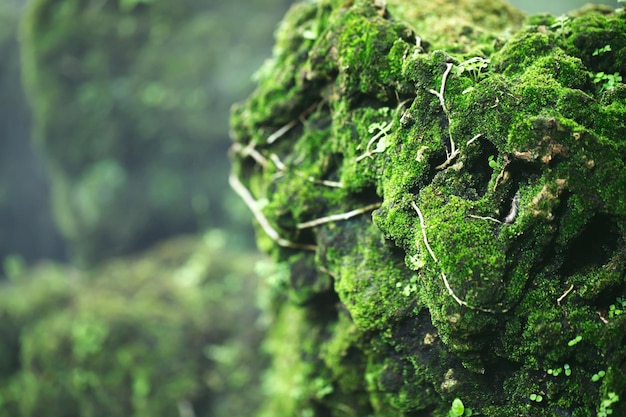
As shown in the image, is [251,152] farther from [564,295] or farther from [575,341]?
[575,341]

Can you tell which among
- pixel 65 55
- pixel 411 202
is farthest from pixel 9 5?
pixel 411 202

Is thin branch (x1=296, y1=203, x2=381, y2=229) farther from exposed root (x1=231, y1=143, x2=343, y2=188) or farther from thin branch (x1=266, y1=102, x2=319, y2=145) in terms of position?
thin branch (x1=266, y1=102, x2=319, y2=145)

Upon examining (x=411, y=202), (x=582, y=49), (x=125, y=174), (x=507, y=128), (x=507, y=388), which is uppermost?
(x=582, y=49)

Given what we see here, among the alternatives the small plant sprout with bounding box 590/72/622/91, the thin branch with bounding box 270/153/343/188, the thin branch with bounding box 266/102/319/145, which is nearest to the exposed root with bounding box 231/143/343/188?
the thin branch with bounding box 270/153/343/188

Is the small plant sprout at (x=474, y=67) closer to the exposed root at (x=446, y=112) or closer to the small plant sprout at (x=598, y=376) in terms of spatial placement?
the exposed root at (x=446, y=112)

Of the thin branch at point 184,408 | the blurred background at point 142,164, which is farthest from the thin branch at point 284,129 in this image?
the thin branch at point 184,408

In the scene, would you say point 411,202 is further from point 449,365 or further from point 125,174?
point 125,174

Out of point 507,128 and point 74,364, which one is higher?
point 507,128
